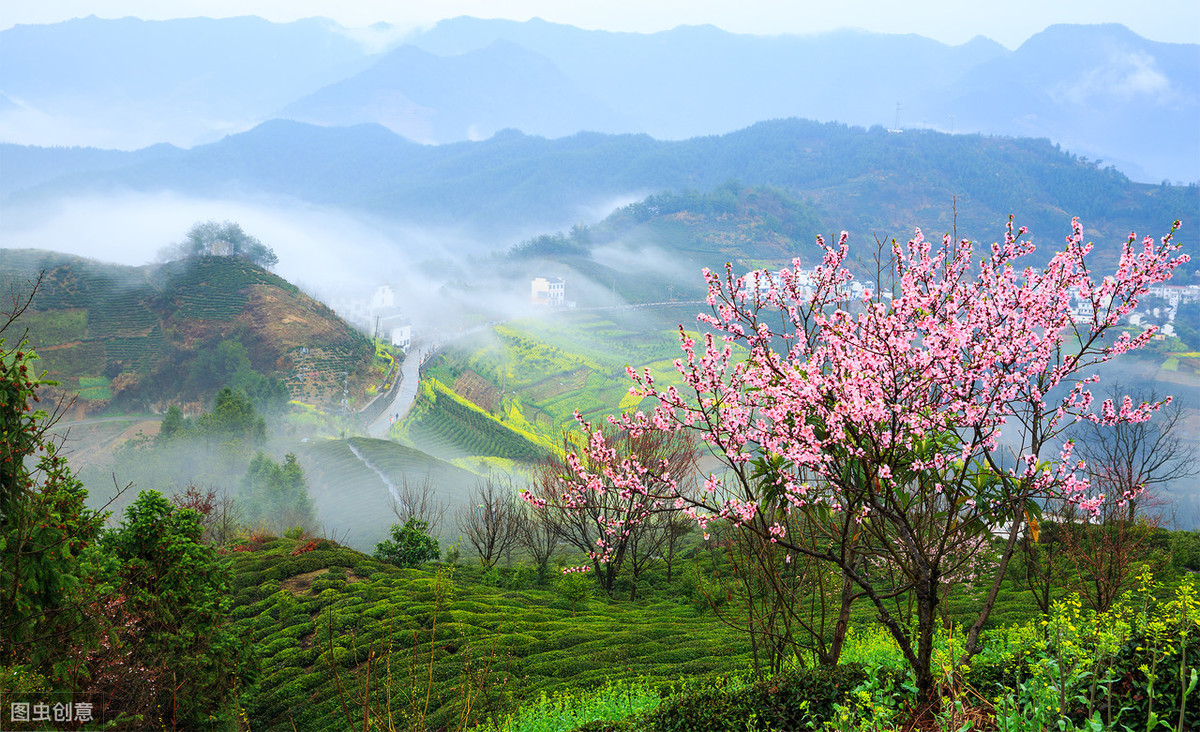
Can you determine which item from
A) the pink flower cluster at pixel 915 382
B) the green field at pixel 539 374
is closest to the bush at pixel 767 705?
the pink flower cluster at pixel 915 382

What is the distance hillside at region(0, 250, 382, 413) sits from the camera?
219 feet

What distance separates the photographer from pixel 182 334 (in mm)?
→ 74500

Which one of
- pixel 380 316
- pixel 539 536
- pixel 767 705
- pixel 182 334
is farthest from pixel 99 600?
pixel 380 316

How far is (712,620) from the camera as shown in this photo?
47.2 feet

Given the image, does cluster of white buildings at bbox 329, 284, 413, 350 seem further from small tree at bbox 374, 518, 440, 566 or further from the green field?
small tree at bbox 374, 518, 440, 566

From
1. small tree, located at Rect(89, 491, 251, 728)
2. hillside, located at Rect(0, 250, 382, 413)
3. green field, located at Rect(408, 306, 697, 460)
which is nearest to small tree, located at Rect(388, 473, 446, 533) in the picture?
small tree, located at Rect(89, 491, 251, 728)

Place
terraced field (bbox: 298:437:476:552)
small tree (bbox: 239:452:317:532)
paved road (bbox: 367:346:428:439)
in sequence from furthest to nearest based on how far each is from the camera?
paved road (bbox: 367:346:428:439), terraced field (bbox: 298:437:476:552), small tree (bbox: 239:452:317:532)

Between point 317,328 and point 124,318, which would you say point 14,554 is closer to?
point 317,328

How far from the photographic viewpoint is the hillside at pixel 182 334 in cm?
6688

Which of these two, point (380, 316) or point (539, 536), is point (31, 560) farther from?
point (380, 316)

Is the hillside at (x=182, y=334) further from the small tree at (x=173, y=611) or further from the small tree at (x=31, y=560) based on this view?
the small tree at (x=31, y=560)

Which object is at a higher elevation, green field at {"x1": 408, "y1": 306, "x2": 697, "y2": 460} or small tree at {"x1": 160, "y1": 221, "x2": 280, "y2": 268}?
small tree at {"x1": 160, "y1": 221, "x2": 280, "y2": 268}

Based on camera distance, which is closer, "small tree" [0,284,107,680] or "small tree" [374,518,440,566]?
"small tree" [0,284,107,680]

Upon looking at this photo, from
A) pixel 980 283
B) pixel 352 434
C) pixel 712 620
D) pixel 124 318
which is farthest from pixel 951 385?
pixel 124 318
